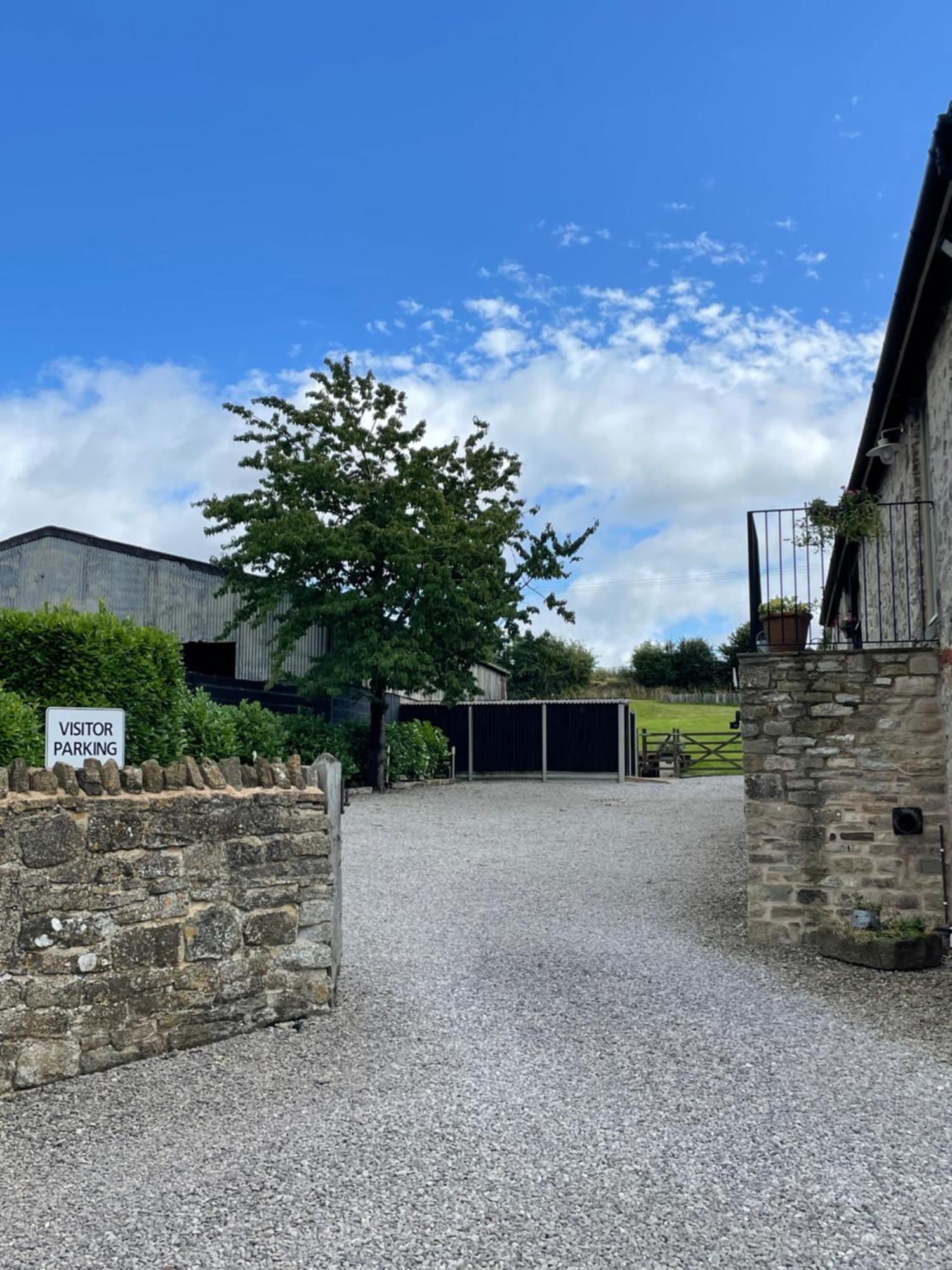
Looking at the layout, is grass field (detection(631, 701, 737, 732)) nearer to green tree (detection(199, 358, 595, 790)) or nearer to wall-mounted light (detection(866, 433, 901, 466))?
green tree (detection(199, 358, 595, 790))

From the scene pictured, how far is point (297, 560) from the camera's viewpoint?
19.0 m

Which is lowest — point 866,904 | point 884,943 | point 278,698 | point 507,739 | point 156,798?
point 884,943

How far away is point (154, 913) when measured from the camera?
4867mm

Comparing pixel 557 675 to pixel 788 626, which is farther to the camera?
pixel 557 675

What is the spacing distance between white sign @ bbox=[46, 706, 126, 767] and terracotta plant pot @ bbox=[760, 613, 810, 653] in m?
5.23

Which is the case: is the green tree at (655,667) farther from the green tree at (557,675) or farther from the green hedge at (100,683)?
the green hedge at (100,683)

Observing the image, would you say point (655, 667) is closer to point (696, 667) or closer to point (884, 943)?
point (696, 667)

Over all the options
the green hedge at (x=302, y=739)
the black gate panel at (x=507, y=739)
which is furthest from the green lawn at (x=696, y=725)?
the green hedge at (x=302, y=739)

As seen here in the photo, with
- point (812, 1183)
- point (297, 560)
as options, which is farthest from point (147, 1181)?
point (297, 560)

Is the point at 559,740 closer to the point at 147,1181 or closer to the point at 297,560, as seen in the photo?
the point at 297,560

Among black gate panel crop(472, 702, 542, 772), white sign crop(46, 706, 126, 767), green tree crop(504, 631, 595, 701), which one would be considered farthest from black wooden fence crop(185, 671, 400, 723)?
green tree crop(504, 631, 595, 701)

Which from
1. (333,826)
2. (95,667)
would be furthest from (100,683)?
(333,826)

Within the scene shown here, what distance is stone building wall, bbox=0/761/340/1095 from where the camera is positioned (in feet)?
14.8

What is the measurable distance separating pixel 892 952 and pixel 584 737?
17.8 m
